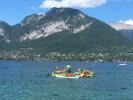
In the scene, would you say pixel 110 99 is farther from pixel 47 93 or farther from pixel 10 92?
pixel 10 92

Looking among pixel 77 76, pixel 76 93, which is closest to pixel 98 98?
pixel 76 93

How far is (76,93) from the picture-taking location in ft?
338

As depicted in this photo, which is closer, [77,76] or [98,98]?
[98,98]

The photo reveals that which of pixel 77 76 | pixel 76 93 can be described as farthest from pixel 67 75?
pixel 76 93

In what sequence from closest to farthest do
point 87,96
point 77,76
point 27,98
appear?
1. point 27,98
2. point 87,96
3. point 77,76

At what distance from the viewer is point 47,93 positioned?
332 feet

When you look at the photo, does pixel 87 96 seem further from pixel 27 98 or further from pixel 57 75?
pixel 57 75

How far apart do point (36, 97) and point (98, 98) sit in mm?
12167

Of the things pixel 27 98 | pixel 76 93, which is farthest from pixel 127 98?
pixel 27 98

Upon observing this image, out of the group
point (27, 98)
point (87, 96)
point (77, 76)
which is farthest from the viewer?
point (77, 76)

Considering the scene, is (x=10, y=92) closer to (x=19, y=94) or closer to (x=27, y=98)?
(x=19, y=94)

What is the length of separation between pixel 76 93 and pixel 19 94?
12.7 meters

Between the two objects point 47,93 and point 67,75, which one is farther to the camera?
point 67,75

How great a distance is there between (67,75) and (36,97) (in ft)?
227
